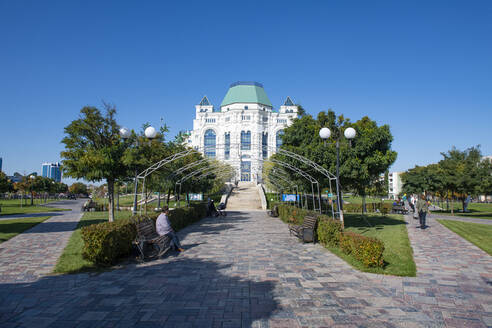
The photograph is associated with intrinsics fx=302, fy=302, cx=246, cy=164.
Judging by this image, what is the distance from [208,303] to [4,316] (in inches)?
115

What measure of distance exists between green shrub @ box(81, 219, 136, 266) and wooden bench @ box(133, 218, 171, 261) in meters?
0.42

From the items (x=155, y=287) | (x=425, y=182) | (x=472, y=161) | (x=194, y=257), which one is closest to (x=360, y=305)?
(x=155, y=287)

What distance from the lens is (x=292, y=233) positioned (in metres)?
12.7

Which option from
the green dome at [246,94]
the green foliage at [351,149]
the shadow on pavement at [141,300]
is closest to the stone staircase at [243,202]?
the green foliage at [351,149]

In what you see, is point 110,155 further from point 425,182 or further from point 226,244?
point 425,182

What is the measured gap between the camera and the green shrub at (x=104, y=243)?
23.3 ft

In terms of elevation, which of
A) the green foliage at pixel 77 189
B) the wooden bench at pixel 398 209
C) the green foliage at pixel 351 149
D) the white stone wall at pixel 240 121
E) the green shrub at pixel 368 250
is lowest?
the wooden bench at pixel 398 209

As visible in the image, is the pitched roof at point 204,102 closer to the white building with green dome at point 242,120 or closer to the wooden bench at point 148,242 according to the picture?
the white building with green dome at point 242,120

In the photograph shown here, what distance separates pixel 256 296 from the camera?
17.0 feet

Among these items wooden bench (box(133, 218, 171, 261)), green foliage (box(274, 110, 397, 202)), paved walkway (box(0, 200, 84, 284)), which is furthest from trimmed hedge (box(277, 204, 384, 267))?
paved walkway (box(0, 200, 84, 284))

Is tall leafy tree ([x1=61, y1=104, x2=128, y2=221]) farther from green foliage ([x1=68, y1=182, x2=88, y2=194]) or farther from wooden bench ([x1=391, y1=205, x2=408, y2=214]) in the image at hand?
green foliage ([x1=68, y1=182, x2=88, y2=194])

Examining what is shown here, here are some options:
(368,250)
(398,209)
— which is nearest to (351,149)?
(368,250)

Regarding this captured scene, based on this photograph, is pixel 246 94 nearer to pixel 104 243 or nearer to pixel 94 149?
pixel 94 149

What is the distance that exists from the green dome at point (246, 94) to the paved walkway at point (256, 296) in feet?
243
